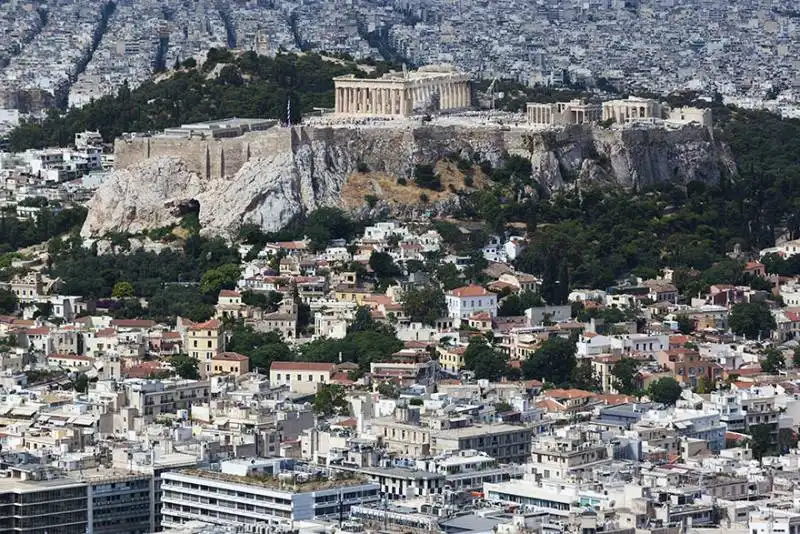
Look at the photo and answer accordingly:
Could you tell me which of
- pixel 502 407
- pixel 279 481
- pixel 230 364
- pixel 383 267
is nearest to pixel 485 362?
pixel 230 364

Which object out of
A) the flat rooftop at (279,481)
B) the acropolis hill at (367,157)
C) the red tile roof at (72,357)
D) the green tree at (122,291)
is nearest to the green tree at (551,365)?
the red tile roof at (72,357)

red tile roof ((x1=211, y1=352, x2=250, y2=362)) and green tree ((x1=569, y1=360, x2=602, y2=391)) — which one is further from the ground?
red tile roof ((x1=211, y1=352, x2=250, y2=362))

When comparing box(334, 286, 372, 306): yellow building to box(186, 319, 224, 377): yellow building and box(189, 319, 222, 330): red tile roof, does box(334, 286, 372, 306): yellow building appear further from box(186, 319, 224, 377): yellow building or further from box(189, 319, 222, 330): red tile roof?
box(186, 319, 224, 377): yellow building

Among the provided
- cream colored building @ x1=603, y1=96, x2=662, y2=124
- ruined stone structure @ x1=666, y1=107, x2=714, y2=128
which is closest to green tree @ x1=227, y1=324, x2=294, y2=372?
cream colored building @ x1=603, y1=96, x2=662, y2=124

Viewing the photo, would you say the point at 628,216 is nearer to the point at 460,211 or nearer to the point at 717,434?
the point at 460,211

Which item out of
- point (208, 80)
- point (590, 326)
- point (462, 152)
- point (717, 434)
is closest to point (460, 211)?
point (462, 152)

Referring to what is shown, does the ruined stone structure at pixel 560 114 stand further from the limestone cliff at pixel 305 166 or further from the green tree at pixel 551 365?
the green tree at pixel 551 365


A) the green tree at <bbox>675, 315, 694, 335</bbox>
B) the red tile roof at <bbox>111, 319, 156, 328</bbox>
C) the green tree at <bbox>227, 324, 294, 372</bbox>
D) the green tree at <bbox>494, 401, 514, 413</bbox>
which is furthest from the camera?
the green tree at <bbox>675, 315, 694, 335</bbox>
